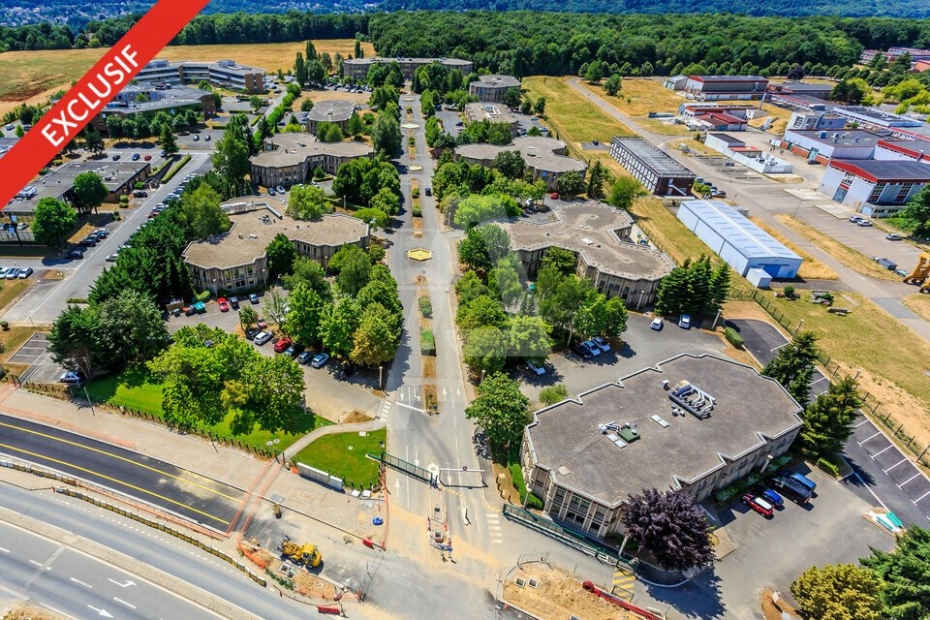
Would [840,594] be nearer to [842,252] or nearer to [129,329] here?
[129,329]

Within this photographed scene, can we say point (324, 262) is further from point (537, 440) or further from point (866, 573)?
point (866, 573)

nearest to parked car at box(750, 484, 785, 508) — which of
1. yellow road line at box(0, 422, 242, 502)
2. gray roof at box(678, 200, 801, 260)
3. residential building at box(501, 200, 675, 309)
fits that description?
residential building at box(501, 200, 675, 309)

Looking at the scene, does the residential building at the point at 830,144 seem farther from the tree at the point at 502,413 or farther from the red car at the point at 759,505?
the tree at the point at 502,413

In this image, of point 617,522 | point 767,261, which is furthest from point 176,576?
point 767,261

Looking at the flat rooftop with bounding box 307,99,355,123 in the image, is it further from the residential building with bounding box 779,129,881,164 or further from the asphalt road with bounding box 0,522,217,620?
the residential building with bounding box 779,129,881,164

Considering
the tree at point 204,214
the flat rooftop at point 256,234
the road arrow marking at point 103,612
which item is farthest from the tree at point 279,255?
→ the road arrow marking at point 103,612

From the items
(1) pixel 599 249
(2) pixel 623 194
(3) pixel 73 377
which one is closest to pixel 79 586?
(3) pixel 73 377
